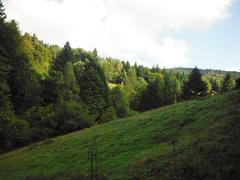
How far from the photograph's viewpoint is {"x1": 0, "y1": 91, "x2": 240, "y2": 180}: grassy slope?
31.7 m

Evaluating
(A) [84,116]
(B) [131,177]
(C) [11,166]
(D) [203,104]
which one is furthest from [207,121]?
(A) [84,116]

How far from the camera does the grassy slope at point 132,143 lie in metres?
31.7

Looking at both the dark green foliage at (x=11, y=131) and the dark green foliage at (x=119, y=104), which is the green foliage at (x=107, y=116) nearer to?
the dark green foliage at (x=11, y=131)

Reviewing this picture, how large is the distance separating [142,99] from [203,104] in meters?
70.7

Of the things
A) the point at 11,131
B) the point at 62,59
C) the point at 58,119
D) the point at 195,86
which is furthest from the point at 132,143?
the point at 62,59

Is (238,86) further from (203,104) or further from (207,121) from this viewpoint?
(207,121)

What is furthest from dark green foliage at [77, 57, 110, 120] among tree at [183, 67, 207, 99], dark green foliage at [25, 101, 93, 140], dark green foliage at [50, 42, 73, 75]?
tree at [183, 67, 207, 99]

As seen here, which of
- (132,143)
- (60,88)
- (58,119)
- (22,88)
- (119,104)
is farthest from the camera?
(119,104)

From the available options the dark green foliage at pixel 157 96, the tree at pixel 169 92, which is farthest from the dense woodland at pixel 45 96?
the tree at pixel 169 92

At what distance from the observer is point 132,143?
3947 cm

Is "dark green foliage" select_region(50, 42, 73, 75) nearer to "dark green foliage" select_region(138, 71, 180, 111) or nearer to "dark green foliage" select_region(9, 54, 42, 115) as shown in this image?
"dark green foliage" select_region(9, 54, 42, 115)

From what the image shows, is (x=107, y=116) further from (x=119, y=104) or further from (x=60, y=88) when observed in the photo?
(x=119, y=104)

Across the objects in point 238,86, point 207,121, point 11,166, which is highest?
point 238,86

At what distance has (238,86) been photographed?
4919 centimetres
